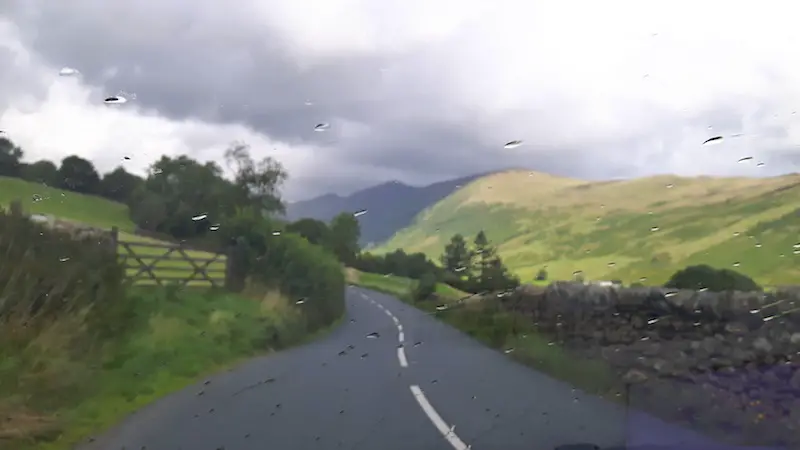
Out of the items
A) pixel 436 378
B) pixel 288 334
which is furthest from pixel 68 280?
pixel 436 378

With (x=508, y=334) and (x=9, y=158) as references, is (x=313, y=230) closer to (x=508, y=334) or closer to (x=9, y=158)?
(x=9, y=158)

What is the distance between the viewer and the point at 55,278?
604cm

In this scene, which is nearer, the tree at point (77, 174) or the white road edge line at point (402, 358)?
the tree at point (77, 174)

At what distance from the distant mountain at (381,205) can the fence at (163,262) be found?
75 centimetres

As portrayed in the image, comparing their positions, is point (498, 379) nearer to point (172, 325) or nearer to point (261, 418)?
point (261, 418)

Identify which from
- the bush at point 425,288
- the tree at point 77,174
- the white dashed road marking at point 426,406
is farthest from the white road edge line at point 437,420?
the tree at point 77,174

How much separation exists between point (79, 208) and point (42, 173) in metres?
0.34

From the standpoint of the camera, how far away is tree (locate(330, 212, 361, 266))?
21.2 feet

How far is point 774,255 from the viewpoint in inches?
290

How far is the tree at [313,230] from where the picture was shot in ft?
20.9

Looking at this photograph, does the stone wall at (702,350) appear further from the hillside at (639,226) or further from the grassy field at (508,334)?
the hillside at (639,226)

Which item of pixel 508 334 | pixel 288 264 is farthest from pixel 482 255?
pixel 508 334

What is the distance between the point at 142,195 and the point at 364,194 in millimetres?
1583

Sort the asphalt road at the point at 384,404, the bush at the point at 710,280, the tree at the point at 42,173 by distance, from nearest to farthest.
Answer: the tree at the point at 42,173 < the asphalt road at the point at 384,404 < the bush at the point at 710,280
